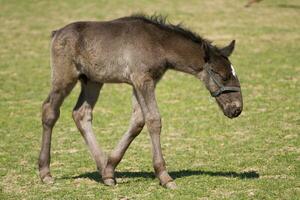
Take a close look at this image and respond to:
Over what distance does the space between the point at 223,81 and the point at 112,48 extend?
152cm

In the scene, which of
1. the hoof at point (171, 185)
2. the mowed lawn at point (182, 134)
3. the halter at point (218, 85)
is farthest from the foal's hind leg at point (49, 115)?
the halter at point (218, 85)

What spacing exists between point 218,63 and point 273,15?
21684 millimetres

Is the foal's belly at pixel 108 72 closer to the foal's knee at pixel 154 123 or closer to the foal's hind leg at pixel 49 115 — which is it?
the foal's hind leg at pixel 49 115

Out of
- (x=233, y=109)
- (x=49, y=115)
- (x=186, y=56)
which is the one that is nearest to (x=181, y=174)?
(x=233, y=109)

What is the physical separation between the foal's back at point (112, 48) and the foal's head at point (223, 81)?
0.63m

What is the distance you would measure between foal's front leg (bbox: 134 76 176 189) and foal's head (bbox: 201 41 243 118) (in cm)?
77

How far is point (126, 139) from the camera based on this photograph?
8.48 m

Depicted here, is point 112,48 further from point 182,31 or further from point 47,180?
point 47,180

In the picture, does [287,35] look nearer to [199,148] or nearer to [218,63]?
[199,148]

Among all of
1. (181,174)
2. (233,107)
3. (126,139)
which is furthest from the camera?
(181,174)

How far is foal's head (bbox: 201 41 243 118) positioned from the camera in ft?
26.6

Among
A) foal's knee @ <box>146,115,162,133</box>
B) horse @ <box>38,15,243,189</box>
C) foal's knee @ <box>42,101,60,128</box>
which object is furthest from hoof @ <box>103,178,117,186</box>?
foal's knee @ <box>42,101,60,128</box>

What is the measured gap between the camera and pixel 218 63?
8.12 m

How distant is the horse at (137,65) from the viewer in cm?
806
